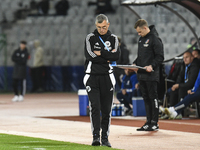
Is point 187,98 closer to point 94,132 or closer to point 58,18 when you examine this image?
point 94,132

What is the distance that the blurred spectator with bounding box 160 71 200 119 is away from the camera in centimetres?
1269

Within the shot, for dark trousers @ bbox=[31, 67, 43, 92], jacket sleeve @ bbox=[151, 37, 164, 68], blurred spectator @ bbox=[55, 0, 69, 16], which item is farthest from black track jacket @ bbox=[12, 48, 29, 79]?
jacket sleeve @ bbox=[151, 37, 164, 68]

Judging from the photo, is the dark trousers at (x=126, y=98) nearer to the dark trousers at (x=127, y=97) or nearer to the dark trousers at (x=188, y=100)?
the dark trousers at (x=127, y=97)

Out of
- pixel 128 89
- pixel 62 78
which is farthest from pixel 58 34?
pixel 128 89

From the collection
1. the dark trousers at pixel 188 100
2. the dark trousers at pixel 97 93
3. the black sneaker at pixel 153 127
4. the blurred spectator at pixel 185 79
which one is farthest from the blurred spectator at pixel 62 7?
the dark trousers at pixel 97 93

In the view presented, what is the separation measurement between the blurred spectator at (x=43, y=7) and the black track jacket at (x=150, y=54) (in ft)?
60.5

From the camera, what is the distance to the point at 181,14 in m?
15.2

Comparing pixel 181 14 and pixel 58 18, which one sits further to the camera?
pixel 58 18

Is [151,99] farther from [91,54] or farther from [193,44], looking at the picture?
[193,44]

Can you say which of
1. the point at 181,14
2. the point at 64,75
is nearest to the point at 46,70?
the point at 64,75

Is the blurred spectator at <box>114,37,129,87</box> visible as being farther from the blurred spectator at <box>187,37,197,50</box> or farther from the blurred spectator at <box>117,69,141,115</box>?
the blurred spectator at <box>187,37,197,50</box>

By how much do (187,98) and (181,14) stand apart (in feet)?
10.6

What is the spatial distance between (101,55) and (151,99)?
270 centimetres

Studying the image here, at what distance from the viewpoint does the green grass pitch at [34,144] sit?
7945 millimetres
